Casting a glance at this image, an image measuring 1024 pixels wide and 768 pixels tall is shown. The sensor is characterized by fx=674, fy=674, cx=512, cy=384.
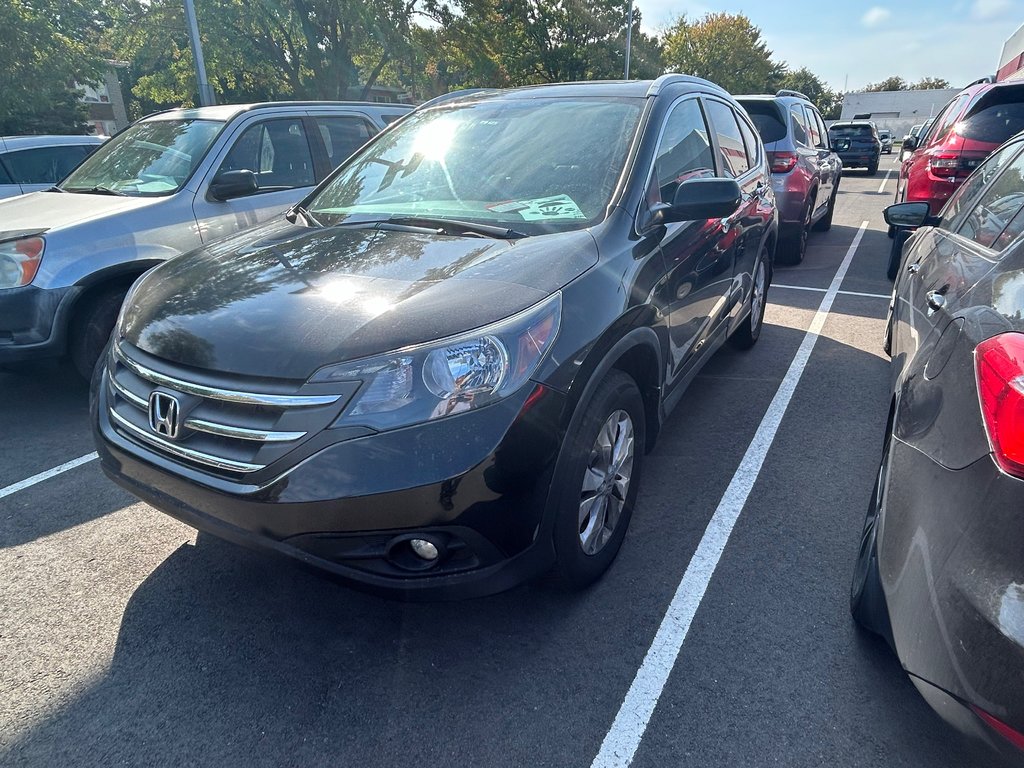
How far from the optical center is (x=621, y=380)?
2535mm

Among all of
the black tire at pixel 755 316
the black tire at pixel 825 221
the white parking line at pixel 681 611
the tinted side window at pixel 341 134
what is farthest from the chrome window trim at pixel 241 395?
the black tire at pixel 825 221

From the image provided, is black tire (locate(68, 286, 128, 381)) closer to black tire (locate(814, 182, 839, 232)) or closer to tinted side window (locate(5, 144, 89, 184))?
tinted side window (locate(5, 144, 89, 184))

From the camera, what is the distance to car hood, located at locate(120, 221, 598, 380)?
2023 mm

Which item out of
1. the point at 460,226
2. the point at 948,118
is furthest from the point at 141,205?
the point at 948,118

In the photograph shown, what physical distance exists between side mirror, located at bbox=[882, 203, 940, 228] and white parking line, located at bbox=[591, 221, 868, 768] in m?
1.26

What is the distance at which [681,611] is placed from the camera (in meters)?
2.51

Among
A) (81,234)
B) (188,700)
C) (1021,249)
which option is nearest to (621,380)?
(1021,249)

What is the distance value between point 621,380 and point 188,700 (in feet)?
5.94

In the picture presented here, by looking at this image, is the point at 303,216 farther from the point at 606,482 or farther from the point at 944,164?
the point at 944,164

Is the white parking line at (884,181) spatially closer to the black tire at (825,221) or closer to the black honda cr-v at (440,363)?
the black tire at (825,221)

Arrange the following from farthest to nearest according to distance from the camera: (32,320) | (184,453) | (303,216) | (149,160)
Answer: (149,160)
(32,320)
(303,216)
(184,453)

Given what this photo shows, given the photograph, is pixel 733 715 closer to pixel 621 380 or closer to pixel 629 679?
pixel 629 679

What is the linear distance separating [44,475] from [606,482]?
9.95ft

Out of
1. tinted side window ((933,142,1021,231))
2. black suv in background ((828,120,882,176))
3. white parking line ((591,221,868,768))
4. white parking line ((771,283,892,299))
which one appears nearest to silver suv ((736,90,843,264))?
white parking line ((771,283,892,299))
